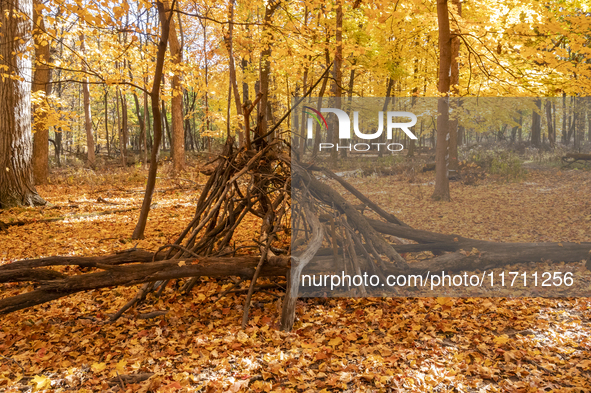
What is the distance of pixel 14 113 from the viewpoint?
25.3 ft

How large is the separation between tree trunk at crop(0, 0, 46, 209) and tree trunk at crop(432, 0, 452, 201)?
349 inches

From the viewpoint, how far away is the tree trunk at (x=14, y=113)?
7.61 metres

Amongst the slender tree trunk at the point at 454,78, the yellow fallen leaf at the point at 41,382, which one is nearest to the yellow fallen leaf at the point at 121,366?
the yellow fallen leaf at the point at 41,382

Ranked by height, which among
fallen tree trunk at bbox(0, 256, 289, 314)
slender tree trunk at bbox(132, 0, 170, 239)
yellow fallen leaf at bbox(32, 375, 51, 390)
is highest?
slender tree trunk at bbox(132, 0, 170, 239)

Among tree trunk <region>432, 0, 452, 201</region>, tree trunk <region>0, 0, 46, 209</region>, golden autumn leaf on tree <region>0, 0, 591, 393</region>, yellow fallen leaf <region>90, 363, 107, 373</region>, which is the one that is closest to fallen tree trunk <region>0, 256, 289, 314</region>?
golden autumn leaf on tree <region>0, 0, 591, 393</region>

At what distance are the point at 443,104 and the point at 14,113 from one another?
31.3 feet

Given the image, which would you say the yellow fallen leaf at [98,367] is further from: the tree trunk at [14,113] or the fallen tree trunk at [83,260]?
the tree trunk at [14,113]

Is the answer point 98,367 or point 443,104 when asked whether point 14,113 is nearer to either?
point 98,367

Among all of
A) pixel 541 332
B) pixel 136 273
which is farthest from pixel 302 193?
pixel 541 332

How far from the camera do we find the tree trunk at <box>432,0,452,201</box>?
27.4ft

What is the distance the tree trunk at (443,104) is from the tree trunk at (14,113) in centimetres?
887

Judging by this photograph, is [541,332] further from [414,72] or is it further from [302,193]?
[414,72]

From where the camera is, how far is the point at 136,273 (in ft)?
10.5

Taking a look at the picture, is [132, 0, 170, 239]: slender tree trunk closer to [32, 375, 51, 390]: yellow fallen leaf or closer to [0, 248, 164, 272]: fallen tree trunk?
[0, 248, 164, 272]: fallen tree trunk
